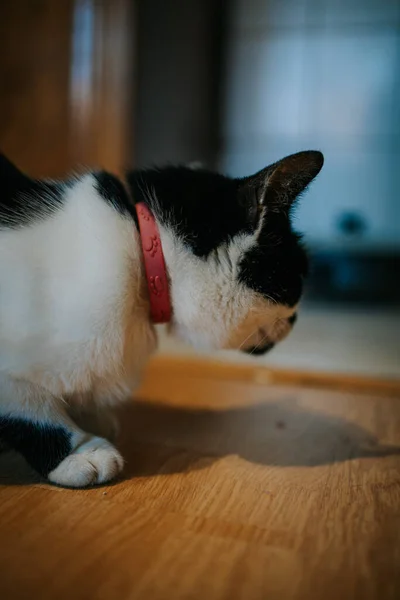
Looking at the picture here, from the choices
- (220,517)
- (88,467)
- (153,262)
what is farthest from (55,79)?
(220,517)

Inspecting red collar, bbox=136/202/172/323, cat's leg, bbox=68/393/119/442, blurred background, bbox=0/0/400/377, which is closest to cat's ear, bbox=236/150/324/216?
red collar, bbox=136/202/172/323

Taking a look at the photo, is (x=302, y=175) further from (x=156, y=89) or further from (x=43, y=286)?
(x=156, y=89)

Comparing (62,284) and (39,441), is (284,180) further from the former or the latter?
(39,441)

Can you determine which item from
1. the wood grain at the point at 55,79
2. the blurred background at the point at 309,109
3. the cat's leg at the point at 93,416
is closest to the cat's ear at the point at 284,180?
the cat's leg at the point at 93,416

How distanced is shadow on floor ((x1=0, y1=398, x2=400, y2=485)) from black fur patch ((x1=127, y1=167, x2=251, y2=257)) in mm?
379

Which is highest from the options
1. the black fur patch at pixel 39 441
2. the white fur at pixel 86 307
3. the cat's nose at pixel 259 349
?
the white fur at pixel 86 307

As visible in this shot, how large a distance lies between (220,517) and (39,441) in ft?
0.98

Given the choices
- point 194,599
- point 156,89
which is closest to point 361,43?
point 156,89

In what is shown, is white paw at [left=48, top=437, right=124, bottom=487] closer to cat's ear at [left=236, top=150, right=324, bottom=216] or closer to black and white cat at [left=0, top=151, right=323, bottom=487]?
black and white cat at [left=0, top=151, right=323, bottom=487]

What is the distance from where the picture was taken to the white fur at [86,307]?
0.87m

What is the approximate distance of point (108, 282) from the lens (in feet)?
2.89

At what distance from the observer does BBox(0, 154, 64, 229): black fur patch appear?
Answer: 0.94 m

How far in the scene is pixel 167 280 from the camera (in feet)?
3.12

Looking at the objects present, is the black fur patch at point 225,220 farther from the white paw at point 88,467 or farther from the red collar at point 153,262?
the white paw at point 88,467
